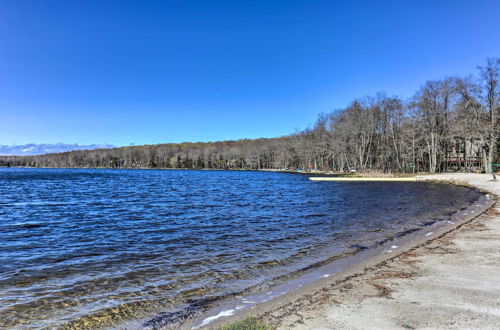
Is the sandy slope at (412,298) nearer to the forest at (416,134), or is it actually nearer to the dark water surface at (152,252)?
the dark water surface at (152,252)

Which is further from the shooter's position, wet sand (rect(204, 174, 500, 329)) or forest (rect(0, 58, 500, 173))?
forest (rect(0, 58, 500, 173))

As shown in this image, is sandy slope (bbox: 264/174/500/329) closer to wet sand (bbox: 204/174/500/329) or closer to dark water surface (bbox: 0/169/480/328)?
wet sand (bbox: 204/174/500/329)

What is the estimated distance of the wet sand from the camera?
422 centimetres

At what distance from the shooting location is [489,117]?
1823 inches

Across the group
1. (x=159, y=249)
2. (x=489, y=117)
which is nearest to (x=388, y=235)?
(x=159, y=249)

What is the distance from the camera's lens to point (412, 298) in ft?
16.4

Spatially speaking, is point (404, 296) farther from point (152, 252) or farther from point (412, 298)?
point (152, 252)

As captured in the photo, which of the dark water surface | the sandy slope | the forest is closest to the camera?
the sandy slope

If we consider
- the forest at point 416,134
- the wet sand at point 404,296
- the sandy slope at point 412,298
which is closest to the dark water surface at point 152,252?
the wet sand at point 404,296

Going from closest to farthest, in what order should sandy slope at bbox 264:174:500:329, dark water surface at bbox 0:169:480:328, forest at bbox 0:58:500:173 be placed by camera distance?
sandy slope at bbox 264:174:500:329 → dark water surface at bbox 0:169:480:328 → forest at bbox 0:58:500:173

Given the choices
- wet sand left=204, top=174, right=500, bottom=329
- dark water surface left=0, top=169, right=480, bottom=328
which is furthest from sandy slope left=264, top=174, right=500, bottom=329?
dark water surface left=0, top=169, right=480, bottom=328

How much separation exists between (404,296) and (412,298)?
0.13 m

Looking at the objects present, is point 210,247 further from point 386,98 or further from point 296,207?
point 386,98

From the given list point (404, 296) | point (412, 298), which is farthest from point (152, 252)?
point (412, 298)
